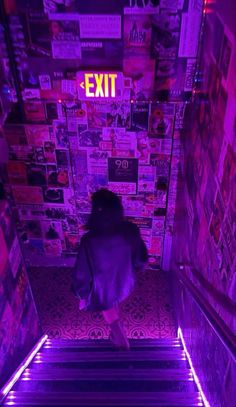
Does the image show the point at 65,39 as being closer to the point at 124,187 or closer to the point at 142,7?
the point at 142,7

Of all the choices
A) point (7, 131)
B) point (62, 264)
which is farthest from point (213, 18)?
point (62, 264)

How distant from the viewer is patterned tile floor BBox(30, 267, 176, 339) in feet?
12.7

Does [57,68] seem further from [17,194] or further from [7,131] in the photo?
[17,194]

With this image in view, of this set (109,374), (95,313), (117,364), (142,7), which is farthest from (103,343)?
(142,7)

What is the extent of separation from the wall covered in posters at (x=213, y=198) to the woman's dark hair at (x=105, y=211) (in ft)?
1.97

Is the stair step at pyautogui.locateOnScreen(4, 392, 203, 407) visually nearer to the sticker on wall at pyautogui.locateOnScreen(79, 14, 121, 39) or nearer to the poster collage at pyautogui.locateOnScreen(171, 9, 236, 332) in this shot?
the poster collage at pyautogui.locateOnScreen(171, 9, 236, 332)

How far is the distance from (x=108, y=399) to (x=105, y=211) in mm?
1206

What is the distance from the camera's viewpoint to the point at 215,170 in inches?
83.5

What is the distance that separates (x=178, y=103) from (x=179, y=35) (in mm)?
563

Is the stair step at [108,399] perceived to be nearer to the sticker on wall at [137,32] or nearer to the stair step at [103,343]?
the stair step at [103,343]

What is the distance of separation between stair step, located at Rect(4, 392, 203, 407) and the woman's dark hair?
1.09 metres

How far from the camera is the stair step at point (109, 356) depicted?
299 centimetres

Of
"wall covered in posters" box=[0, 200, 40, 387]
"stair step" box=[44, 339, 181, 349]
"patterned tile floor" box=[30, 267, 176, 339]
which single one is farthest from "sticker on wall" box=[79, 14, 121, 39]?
"patterned tile floor" box=[30, 267, 176, 339]

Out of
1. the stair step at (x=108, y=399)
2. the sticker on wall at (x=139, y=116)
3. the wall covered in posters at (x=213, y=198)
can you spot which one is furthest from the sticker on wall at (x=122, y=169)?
the stair step at (x=108, y=399)
